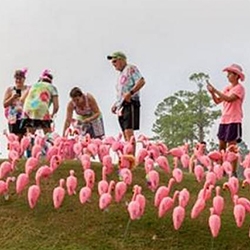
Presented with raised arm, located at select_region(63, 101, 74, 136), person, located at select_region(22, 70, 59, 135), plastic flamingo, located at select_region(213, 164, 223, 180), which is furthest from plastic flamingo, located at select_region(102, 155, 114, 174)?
person, located at select_region(22, 70, 59, 135)

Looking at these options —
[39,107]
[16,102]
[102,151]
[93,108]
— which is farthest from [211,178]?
[16,102]

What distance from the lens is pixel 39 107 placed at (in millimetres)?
11586

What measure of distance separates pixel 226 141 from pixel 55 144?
2556 mm

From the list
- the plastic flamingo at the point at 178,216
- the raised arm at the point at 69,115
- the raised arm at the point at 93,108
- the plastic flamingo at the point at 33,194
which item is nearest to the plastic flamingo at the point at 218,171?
the plastic flamingo at the point at 178,216

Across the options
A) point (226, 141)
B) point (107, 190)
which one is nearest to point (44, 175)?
point (107, 190)

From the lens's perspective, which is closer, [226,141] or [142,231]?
[142,231]

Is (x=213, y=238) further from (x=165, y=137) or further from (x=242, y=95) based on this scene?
(x=165, y=137)

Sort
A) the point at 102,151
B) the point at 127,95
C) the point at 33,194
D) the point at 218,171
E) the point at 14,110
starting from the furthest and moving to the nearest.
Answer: the point at 14,110, the point at 127,95, the point at 102,151, the point at 218,171, the point at 33,194

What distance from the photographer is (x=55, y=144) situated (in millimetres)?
9984

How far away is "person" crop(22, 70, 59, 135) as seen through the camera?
11586 mm

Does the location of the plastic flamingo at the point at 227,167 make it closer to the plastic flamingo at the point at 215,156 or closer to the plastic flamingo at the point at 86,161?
the plastic flamingo at the point at 215,156

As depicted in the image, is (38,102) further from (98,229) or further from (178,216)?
(178,216)

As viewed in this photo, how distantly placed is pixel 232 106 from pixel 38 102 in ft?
10.8

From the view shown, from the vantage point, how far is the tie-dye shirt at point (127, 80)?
35.6 feet
